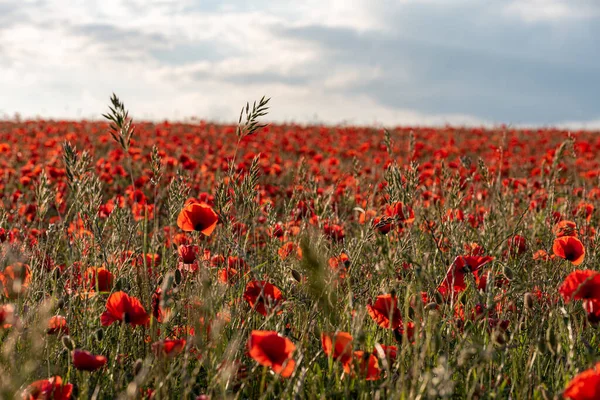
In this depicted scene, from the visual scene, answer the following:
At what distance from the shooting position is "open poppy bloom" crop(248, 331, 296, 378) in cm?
150

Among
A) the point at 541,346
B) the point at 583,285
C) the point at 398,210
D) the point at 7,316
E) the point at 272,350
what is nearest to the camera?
the point at 7,316

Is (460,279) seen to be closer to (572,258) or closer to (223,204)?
(572,258)

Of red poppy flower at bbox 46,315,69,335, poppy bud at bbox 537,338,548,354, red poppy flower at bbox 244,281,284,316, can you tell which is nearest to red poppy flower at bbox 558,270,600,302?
poppy bud at bbox 537,338,548,354

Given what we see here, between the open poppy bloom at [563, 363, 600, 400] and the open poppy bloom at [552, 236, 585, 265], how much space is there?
103 centimetres

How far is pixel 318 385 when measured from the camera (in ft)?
6.53

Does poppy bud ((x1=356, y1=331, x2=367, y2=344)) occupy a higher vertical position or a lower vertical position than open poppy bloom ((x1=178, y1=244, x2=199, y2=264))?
lower

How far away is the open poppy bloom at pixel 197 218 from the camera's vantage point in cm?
236

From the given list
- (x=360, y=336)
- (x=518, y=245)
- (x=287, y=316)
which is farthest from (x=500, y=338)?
(x=518, y=245)

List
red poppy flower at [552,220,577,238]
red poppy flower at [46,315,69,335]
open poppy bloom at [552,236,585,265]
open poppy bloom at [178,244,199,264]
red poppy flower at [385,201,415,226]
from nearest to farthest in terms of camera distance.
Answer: red poppy flower at [46,315,69,335], open poppy bloom at [552,236,585,265], open poppy bloom at [178,244,199,264], red poppy flower at [385,201,415,226], red poppy flower at [552,220,577,238]

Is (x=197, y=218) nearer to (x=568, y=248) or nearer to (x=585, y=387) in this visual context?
(x=568, y=248)

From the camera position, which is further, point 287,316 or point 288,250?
point 288,250

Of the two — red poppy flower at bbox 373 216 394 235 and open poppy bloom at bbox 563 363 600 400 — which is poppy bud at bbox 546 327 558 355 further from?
red poppy flower at bbox 373 216 394 235

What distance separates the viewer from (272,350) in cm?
155

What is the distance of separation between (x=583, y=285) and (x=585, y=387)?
1.84ft
